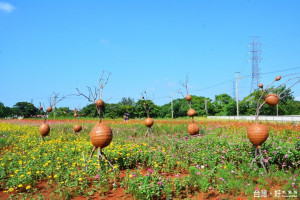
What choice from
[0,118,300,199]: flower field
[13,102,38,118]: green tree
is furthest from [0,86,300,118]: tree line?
[0,118,300,199]: flower field

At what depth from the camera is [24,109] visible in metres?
49.3

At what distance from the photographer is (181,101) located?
172 feet

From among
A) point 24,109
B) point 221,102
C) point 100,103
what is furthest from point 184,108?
point 100,103

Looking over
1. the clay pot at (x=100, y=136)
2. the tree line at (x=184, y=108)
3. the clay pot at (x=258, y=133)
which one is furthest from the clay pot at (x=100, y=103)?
the tree line at (x=184, y=108)

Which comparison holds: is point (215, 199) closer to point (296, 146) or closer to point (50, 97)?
point (296, 146)

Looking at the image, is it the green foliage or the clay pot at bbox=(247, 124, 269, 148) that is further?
the green foliage

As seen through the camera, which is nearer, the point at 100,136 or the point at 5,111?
the point at 100,136

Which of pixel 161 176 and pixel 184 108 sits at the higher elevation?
pixel 184 108

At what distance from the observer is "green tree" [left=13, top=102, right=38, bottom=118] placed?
48281 mm

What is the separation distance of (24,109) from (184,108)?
3111cm

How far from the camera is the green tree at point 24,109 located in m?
48.3

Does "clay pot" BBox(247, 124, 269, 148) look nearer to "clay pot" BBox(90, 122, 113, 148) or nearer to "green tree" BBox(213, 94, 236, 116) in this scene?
"clay pot" BBox(90, 122, 113, 148)

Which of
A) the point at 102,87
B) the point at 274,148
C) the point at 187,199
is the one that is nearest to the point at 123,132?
the point at 102,87

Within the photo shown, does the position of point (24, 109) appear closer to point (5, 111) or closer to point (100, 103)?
point (5, 111)
